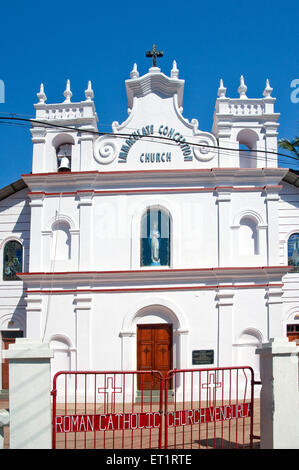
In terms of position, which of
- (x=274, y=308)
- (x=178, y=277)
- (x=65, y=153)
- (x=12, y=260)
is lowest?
(x=274, y=308)

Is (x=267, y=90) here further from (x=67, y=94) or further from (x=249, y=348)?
(x=249, y=348)

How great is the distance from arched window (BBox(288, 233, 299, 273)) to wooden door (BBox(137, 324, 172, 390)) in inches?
209

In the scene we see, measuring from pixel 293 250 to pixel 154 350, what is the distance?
6.49 m

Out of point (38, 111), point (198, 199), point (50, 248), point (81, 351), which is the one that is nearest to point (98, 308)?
point (81, 351)

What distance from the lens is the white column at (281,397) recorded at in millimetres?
7934

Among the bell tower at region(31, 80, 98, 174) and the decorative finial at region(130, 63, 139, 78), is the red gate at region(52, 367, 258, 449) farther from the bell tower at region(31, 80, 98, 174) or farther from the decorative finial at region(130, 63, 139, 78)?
the decorative finial at region(130, 63, 139, 78)

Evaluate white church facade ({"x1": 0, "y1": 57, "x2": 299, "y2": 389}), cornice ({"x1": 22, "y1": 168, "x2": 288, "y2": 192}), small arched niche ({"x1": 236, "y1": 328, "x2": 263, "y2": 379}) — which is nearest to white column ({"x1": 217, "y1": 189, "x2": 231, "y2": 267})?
white church facade ({"x1": 0, "y1": 57, "x2": 299, "y2": 389})

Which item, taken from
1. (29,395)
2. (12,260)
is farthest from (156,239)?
(29,395)

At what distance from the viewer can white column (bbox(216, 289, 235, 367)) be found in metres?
17.0

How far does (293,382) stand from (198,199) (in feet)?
35.1

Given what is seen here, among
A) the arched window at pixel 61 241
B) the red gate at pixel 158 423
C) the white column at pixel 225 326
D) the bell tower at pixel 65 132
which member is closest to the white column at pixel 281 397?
the red gate at pixel 158 423

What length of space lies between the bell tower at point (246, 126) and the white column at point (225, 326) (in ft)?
15.7

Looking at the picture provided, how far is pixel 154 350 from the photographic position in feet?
57.4
